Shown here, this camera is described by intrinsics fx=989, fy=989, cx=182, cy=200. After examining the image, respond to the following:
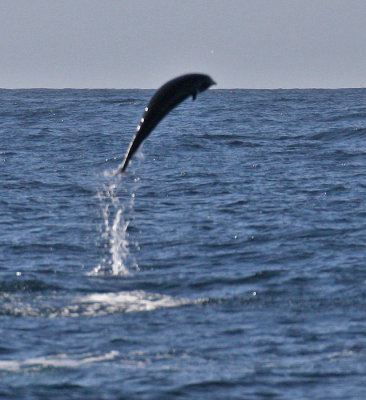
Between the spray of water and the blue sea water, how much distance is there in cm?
12

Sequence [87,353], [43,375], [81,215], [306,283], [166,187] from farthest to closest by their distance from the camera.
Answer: [166,187]
[81,215]
[306,283]
[87,353]
[43,375]

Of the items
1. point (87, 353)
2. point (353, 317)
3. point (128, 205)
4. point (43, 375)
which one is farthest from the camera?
point (128, 205)

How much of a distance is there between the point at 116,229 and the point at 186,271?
9.04 metres

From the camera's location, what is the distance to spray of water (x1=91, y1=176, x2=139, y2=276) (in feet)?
109

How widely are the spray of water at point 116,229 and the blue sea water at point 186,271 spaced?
0.41ft

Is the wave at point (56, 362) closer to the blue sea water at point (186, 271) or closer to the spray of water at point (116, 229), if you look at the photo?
the blue sea water at point (186, 271)

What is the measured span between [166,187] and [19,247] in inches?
632

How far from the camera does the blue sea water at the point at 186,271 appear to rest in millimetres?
21203

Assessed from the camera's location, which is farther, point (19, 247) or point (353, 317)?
point (19, 247)

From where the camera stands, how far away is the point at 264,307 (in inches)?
1054

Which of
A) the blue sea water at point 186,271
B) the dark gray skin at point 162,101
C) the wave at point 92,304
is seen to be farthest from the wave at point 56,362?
the dark gray skin at point 162,101

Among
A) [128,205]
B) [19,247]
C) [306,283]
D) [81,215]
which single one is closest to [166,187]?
[128,205]

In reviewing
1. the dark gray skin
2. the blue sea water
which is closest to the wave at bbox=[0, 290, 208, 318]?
the blue sea water

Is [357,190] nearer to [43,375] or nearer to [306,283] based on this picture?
[306,283]
